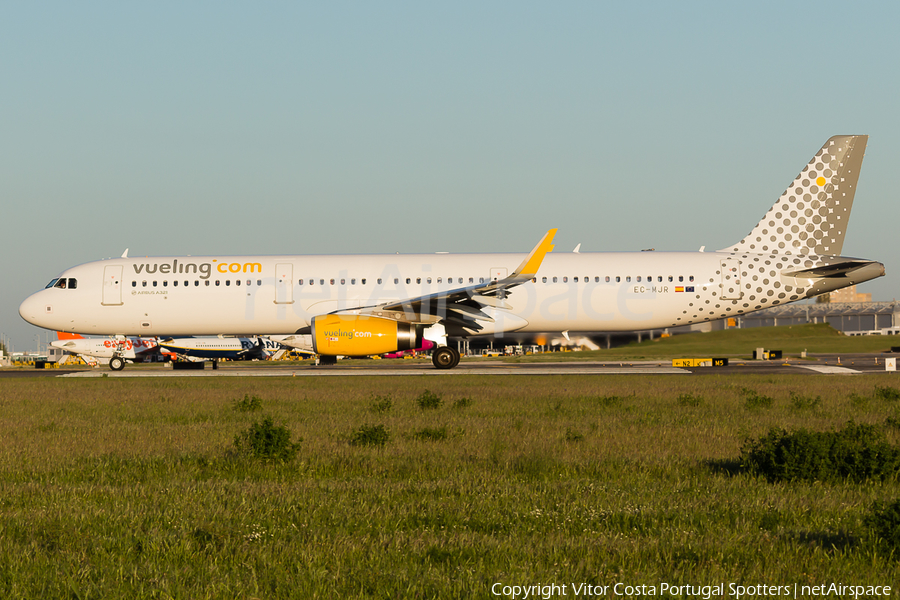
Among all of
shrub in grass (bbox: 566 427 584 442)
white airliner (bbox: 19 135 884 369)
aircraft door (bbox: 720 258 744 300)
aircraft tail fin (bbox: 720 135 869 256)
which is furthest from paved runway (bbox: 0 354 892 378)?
shrub in grass (bbox: 566 427 584 442)

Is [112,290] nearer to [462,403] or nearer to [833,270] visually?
[462,403]

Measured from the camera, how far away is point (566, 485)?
7387mm

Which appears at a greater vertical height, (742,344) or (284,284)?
(284,284)

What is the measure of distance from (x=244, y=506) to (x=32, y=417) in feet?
31.3

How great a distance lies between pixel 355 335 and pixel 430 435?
1480 cm

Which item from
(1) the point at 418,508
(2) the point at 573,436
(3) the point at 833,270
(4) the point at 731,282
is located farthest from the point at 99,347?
(1) the point at 418,508

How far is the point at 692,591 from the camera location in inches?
171

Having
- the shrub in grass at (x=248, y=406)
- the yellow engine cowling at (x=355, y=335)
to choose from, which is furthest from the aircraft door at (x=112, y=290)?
the shrub in grass at (x=248, y=406)

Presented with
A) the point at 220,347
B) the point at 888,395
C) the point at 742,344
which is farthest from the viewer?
the point at 742,344

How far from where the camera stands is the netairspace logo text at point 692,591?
429 cm

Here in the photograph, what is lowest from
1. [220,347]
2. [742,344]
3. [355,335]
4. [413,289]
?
[742,344]

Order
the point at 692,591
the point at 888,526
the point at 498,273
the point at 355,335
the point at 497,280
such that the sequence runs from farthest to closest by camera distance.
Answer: the point at 498,273 → the point at 497,280 → the point at 355,335 → the point at 888,526 → the point at 692,591

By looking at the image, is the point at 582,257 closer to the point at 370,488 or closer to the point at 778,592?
the point at 370,488

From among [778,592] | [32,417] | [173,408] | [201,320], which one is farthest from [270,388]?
[778,592]
